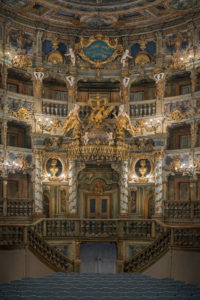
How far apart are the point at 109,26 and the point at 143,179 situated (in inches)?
402

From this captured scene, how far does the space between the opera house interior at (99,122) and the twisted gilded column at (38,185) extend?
0.06 metres

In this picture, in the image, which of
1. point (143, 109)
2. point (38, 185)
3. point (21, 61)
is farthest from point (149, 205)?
point (21, 61)

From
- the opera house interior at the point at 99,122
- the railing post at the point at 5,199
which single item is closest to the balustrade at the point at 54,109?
the opera house interior at the point at 99,122

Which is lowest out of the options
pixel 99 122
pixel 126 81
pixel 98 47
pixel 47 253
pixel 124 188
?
pixel 47 253

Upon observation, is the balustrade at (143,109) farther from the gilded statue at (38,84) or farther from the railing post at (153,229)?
the railing post at (153,229)

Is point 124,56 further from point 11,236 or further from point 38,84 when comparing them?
point 11,236

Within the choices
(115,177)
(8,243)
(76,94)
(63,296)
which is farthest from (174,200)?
(63,296)

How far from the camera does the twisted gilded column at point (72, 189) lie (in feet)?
83.8

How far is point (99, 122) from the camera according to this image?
78.8 feet

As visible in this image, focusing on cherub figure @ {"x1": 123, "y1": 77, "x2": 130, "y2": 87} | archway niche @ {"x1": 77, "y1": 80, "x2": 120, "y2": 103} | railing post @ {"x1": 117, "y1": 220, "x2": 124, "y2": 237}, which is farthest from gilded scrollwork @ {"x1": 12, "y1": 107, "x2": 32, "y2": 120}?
railing post @ {"x1": 117, "y1": 220, "x2": 124, "y2": 237}

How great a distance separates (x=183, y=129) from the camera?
1053 inches

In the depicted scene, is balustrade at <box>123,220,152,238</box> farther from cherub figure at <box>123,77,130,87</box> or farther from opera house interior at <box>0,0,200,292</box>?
cherub figure at <box>123,77,130,87</box>

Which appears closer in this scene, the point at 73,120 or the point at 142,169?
the point at 73,120

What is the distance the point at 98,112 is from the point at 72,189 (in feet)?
16.7
